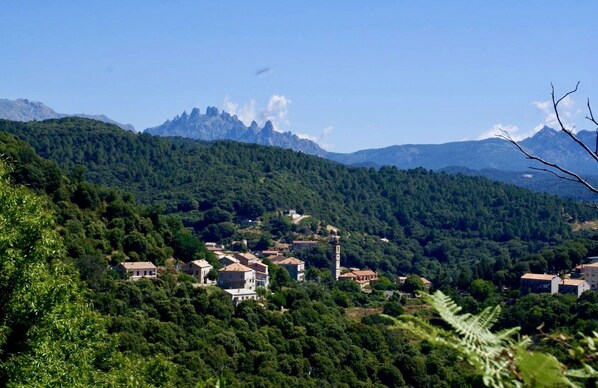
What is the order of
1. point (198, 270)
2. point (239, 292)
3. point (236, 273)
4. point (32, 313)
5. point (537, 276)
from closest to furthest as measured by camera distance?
point (32, 313) < point (239, 292) < point (198, 270) < point (236, 273) < point (537, 276)

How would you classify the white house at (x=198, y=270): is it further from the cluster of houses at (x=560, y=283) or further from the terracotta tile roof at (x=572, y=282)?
the terracotta tile roof at (x=572, y=282)

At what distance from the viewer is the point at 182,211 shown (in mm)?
85562

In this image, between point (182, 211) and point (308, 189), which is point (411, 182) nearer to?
point (308, 189)

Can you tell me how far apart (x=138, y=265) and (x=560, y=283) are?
30.0 meters

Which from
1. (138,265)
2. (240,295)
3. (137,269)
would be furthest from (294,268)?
(137,269)

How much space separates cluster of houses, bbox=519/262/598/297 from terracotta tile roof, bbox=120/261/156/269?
2652 cm

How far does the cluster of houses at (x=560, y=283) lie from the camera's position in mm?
49406

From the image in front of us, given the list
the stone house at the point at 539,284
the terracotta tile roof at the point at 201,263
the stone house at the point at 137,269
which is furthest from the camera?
the stone house at the point at 539,284

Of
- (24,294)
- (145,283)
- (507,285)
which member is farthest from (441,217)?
(24,294)

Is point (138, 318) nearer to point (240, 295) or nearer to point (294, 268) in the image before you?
point (240, 295)

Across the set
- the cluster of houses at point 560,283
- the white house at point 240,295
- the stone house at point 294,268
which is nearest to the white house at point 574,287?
the cluster of houses at point 560,283

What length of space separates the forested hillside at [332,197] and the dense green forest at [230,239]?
31cm

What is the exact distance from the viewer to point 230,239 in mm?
76375

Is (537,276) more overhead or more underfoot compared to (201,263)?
more underfoot
